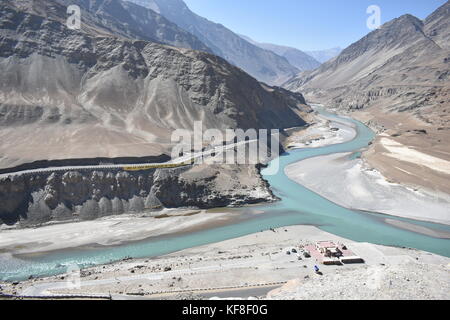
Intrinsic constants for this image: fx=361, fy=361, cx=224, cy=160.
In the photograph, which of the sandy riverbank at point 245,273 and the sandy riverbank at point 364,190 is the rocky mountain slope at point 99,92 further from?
the sandy riverbank at point 245,273

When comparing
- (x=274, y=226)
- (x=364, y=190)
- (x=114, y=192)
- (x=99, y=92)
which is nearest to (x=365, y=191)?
(x=364, y=190)

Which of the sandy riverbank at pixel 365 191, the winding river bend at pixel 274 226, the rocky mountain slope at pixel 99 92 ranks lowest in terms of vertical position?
the winding river bend at pixel 274 226

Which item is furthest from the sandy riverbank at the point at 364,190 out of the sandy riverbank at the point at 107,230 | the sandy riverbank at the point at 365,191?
the sandy riverbank at the point at 107,230

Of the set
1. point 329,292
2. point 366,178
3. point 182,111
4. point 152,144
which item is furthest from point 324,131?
point 329,292

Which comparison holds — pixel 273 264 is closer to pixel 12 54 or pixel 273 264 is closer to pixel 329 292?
pixel 329 292

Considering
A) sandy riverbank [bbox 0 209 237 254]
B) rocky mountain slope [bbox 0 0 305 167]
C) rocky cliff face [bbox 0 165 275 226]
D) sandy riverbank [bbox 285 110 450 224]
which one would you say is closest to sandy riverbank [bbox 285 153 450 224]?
sandy riverbank [bbox 285 110 450 224]

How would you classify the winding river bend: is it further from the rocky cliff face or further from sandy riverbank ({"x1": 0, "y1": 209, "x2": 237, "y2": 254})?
the rocky cliff face
